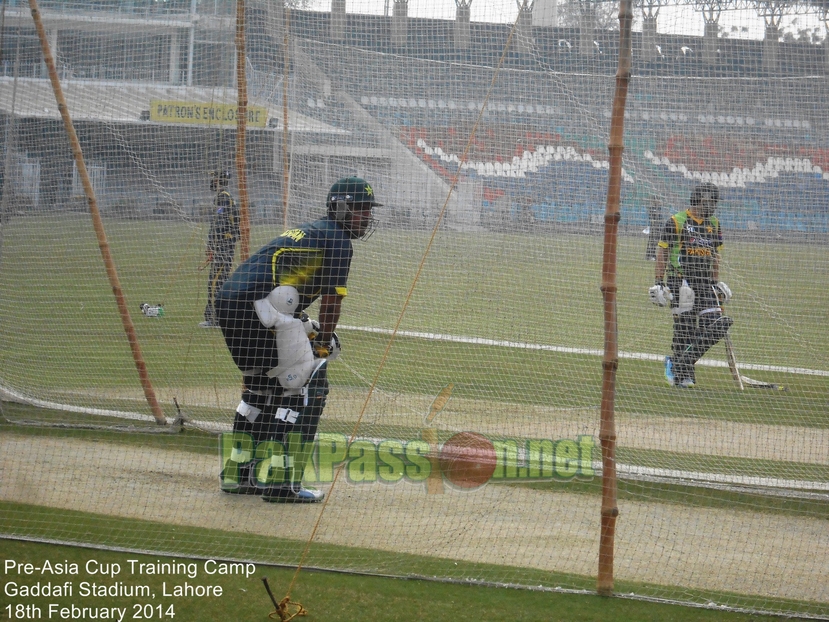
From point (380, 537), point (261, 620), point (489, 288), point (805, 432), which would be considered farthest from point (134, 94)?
point (805, 432)

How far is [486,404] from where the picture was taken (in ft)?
25.7

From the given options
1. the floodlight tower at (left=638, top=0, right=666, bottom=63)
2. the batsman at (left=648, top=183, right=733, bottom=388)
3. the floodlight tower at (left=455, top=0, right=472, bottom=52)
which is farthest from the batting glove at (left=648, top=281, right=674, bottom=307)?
the floodlight tower at (left=455, top=0, right=472, bottom=52)

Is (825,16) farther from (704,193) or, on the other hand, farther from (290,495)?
(290,495)

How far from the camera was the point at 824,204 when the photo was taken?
581 centimetres

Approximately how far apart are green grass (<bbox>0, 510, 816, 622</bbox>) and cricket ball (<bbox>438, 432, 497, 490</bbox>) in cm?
140

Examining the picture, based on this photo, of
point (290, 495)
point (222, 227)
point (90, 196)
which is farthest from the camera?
point (222, 227)

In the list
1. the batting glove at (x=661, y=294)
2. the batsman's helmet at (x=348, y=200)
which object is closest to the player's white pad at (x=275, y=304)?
the batsman's helmet at (x=348, y=200)

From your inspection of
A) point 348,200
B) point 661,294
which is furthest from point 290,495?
point 661,294

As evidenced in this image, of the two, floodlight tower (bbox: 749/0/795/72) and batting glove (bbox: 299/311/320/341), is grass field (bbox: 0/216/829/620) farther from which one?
floodlight tower (bbox: 749/0/795/72)

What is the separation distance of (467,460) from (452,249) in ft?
6.99

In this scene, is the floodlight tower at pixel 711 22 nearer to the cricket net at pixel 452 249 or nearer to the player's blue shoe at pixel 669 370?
the cricket net at pixel 452 249

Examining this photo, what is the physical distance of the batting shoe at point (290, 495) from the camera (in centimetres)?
538

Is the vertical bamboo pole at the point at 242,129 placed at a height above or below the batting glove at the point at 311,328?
above

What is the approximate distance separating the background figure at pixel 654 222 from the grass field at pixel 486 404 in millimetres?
143
